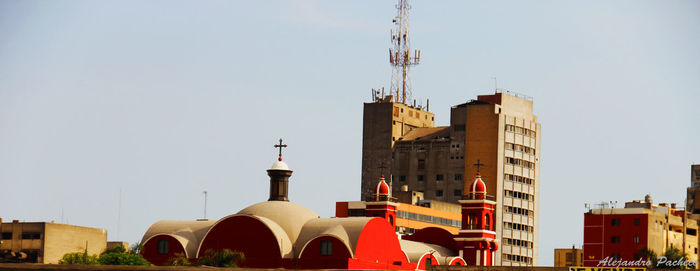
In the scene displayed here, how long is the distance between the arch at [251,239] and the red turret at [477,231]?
25.3 m

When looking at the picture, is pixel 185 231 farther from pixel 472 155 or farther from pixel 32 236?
pixel 472 155

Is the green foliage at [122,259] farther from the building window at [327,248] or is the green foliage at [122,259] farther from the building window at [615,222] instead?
the building window at [615,222]

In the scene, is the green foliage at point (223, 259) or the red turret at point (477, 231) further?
the red turret at point (477, 231)

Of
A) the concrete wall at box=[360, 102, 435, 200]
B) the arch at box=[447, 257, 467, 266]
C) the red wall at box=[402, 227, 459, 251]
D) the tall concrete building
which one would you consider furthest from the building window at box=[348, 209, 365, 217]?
the arch at box=[447, 257, 467, 266]

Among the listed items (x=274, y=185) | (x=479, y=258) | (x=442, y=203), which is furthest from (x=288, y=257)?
(x=442, y=203)

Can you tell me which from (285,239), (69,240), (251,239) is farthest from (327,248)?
(69,240)

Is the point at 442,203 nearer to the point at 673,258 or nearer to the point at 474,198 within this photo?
the point at 673,258

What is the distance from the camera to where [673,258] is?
424 feet

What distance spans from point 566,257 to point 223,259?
102m

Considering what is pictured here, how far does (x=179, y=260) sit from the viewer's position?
84.0m

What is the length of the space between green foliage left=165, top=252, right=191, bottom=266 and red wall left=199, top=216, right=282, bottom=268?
1.83 meters

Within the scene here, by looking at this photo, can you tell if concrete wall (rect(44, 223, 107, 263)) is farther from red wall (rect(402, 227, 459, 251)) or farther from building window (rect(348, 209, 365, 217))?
red wall (rect(402, 227, 459, 251))

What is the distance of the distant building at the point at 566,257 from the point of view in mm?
172012

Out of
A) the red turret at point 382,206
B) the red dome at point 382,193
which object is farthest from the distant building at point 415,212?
the red turret at point 382,206
